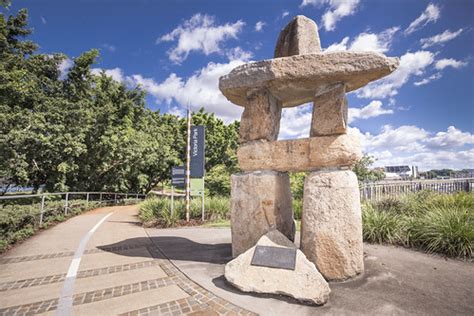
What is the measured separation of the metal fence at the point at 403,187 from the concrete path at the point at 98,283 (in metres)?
8.23

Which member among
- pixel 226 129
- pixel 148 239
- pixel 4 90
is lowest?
pixel 148 239

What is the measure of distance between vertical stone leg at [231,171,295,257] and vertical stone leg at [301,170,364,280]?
0.52 meters

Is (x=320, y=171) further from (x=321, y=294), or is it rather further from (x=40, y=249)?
(x=40, y=249)

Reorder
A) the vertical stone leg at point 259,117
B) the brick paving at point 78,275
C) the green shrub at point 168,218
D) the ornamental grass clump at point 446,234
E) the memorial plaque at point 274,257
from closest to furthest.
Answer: the memorial plaque at point 274,257, the brick paving at point 78,275, the vertical stone leg at point 259,117, the ornamental grass clump at point 446,234, the green shrub at point 168,218

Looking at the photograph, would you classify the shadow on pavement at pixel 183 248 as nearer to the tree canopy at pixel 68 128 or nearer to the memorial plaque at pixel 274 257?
the memorial plaque at pixel 274 257

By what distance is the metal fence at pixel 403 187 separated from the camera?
9352 millimetres

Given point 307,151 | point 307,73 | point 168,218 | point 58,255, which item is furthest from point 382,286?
point 168,218

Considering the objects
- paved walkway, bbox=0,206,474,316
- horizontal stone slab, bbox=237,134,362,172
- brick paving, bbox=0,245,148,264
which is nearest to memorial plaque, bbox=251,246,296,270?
paved walkway, bbox=0,206,474,316

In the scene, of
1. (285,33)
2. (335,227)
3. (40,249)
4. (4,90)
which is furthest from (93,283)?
(4,90)

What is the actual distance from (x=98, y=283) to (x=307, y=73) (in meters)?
4.01

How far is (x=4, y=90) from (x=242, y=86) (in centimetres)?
1131

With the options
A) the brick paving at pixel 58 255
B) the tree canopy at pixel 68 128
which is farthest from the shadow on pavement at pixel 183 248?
the tree canopy at pixel 68 128

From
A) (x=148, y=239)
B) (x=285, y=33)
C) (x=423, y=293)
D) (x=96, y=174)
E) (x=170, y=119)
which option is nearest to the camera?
(x=423, y=293)

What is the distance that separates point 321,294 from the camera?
237 centimetres
